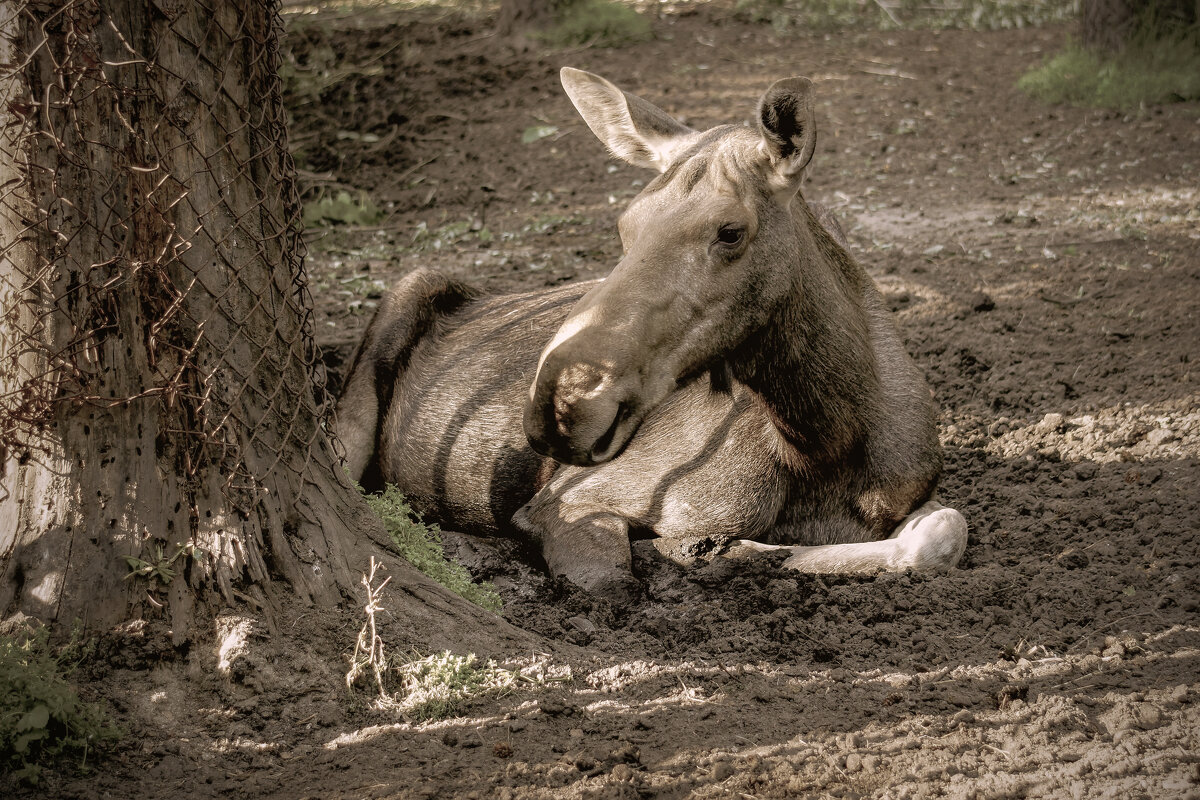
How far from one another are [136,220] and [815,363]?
2502 mm

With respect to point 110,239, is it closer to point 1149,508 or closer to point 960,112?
point 1149,508

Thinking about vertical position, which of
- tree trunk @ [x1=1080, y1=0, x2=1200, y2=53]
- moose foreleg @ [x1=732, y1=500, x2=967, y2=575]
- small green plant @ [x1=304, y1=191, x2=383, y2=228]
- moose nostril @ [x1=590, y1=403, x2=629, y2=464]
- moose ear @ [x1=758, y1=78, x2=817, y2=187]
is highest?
tree trunk @ [x1=1080, y1=0, x2=1200, y2=53]

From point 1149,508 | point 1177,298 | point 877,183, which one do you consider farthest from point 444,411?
point 877,183

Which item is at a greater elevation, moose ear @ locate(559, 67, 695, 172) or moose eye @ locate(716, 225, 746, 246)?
moose ear @ locate(559, 67, 695, 172)

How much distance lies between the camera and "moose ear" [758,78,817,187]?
3.51m

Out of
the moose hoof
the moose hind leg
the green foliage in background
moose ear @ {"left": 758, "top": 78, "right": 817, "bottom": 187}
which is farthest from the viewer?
the green foliage in background

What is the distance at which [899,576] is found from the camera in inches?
159

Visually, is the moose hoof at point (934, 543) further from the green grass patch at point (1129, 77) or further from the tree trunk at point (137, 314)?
the green grass patch at point (1129, 77)

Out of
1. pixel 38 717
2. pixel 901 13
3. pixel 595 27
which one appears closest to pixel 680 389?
pixel 38 717

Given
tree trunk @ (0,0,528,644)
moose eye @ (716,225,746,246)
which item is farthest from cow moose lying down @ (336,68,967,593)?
tree trunk @ (0,0,528,644)

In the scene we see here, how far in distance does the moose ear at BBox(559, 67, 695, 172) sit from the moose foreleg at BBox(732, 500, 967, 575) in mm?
1737

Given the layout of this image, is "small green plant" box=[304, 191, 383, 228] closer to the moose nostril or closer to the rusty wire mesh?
the rusty wire mesh

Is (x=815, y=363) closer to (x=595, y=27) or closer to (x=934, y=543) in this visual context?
(x=934, y=543)

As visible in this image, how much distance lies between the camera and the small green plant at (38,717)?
256 centimetres
